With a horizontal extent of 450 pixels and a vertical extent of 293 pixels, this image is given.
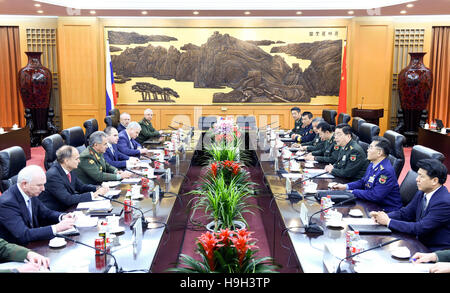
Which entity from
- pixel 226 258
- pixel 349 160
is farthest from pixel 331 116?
pixel 226 258

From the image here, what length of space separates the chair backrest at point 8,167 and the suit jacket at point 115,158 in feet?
4.93

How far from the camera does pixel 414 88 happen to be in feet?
28.0

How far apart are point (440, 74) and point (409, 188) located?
23.5 ft

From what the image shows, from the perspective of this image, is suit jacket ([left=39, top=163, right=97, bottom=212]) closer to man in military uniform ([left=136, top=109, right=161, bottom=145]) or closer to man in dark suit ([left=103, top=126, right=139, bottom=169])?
man in dark suit ([left=103, top=126, right=139, bottom=169])

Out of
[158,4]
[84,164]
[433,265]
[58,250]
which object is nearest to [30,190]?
[58,250]

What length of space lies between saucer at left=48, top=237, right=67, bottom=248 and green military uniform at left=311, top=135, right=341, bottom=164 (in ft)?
11.0

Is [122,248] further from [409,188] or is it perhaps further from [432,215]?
[409,188]

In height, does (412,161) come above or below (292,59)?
below

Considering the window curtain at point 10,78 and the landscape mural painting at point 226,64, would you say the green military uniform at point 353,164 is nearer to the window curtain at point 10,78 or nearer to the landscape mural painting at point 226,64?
the landscape mural painting at point 226,64

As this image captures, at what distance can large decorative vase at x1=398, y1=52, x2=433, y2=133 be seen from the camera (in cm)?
848

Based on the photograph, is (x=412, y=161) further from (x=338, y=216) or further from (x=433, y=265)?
(x=433, y=265)

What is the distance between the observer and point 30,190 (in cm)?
250

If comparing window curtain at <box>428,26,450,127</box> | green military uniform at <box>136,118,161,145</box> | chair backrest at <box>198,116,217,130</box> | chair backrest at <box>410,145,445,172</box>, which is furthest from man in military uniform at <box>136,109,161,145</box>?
window curtain at <box>428,26,450,127</box>
